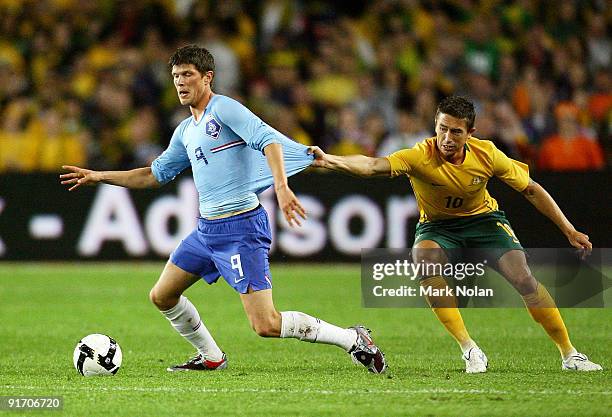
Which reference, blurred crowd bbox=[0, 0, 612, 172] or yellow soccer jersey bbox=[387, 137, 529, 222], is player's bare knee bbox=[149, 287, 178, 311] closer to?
yellow soccer jersey bbox=[387, 137, 529, 222]

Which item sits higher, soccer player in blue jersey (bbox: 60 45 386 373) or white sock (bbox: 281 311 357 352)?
soccer player in blue jersey (bbox: 60 45 386 373)

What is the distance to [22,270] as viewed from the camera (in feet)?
50.2

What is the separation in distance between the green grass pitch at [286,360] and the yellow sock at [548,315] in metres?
0.20

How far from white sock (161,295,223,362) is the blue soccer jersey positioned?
0.74 metres

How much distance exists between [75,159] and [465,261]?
27.7 feet

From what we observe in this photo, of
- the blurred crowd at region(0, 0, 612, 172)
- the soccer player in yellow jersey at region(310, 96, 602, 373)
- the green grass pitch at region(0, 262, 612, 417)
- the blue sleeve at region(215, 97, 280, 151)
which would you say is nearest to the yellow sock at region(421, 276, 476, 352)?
the soccer player in yellow jersey at region(310, 96, 602, 373)

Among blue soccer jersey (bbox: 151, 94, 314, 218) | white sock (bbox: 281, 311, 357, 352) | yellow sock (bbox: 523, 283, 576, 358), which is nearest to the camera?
blue soccer jersey (bbox: 151, 94, 314, 218)

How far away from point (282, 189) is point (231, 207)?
0.93 meters

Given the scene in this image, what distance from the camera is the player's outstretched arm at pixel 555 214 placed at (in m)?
8.05

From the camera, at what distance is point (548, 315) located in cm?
811

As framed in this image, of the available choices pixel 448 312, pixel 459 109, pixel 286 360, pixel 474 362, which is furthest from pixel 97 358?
pixel 459 109

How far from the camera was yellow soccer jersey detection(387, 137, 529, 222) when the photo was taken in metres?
8.08

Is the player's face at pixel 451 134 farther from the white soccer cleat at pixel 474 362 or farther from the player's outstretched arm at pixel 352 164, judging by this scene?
the white soccer cleat at pixel 474 362

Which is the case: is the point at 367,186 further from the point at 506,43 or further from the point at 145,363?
the point at 145,363
